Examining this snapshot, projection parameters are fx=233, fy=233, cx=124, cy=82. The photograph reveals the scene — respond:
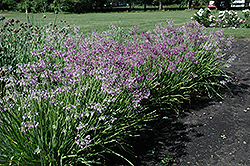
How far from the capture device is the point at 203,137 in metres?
3.48

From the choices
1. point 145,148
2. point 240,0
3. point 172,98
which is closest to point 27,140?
point 145,148

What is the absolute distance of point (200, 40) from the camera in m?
4.94

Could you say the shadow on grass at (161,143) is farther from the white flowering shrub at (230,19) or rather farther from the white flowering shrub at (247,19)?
the white flowering shrub at (247,19)

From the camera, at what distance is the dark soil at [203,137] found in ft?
9.89

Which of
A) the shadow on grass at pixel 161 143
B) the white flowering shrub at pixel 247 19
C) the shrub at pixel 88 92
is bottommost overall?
the shadow on grass at pixel 161 143

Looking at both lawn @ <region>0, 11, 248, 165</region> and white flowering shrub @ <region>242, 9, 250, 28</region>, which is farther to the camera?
white flowering shrub @ <region>242, 9, 250, 28</region>

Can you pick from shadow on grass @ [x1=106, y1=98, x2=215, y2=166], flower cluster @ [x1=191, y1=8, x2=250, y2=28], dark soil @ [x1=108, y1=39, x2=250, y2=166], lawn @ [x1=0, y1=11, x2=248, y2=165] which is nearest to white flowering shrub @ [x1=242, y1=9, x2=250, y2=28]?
flower cluster @ [x1=191, y1=8, x2=250, y2=28]

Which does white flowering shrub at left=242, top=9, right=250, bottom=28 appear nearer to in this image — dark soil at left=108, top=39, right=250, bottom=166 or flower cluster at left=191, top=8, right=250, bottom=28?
flower cluster at left=191, top=8, right=250, bottom=28

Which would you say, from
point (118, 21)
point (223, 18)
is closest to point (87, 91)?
point (223, 18)

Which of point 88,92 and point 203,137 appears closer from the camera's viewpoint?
point 88,92

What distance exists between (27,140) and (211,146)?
2.41 metres

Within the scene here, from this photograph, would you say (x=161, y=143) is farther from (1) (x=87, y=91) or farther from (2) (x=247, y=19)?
(2) (x=247, y=19)

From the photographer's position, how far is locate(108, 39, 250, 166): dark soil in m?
3.02

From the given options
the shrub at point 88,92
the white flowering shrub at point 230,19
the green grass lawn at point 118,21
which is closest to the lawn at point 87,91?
the shrub at point 88,92
